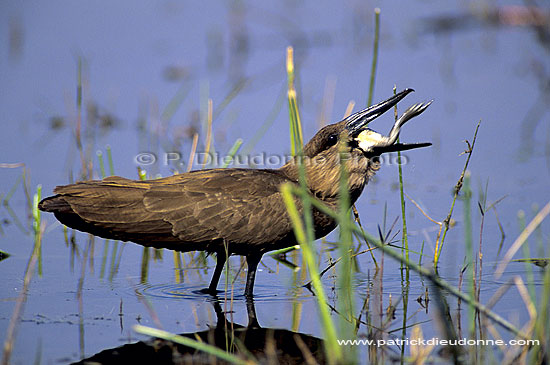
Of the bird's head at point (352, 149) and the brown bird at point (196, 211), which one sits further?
the bird's head at point (352, 149)

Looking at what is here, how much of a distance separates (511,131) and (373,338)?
6.01m

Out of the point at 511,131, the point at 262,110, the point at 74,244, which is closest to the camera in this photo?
the point at 74,244

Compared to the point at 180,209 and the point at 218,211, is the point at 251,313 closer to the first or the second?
the point at 218,211

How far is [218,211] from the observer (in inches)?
223

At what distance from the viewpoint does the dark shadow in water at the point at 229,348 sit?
434cm

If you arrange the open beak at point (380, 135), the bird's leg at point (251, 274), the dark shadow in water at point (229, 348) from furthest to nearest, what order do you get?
the open beak at point (380, 135)
the bird's leg at point (251, 274)
the dark shadow in water at point (229, 348)

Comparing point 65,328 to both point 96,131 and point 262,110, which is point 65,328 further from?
point 262,110

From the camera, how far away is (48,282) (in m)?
5.89

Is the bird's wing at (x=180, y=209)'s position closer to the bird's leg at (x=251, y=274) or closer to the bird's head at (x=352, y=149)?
the bird's leg at (x=251, y=274)

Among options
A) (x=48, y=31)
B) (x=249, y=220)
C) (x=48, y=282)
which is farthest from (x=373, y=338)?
(x=48, y=31)

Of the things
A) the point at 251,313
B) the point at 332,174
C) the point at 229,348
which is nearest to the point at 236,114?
the point at 332,174

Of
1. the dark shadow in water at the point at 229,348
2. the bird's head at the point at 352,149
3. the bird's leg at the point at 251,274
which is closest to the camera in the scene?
the dark shadow in water at the point at 229,348

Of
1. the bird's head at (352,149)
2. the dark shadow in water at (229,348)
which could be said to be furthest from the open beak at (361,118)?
the dark shadow in water at (229,348)

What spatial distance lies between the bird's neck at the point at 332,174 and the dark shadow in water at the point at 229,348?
1.49 meters
